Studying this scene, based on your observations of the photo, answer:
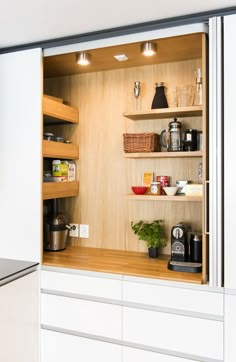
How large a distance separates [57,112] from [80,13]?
796mm

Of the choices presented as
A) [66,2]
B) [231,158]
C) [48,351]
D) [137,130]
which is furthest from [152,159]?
[48,351]

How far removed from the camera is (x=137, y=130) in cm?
268

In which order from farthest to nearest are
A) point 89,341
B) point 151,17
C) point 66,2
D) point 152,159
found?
point 152,159 < point 89,341 < point 151,17 < point 66,2

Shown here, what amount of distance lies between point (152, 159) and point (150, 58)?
731mm

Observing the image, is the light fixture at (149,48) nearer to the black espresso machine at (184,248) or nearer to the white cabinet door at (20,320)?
the black espresso machine at (184,248)

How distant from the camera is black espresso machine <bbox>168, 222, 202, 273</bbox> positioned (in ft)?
7.33

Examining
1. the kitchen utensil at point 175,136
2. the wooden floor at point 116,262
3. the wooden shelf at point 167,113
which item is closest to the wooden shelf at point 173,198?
the kitchen utensil at point 175,136

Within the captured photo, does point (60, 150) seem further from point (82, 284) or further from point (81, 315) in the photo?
point (81, 315)

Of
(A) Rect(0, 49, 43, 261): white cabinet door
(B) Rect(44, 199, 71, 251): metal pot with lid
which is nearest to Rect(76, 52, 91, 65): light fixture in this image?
(A) Rect(0, 49, 43, 261): white cabinet door

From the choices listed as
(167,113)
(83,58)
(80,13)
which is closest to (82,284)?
(167,113)

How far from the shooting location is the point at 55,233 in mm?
2664

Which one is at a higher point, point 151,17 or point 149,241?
point 151,17

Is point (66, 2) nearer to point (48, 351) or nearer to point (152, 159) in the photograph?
point (152, 159)

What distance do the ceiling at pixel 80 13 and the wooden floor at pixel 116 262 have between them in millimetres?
1510
